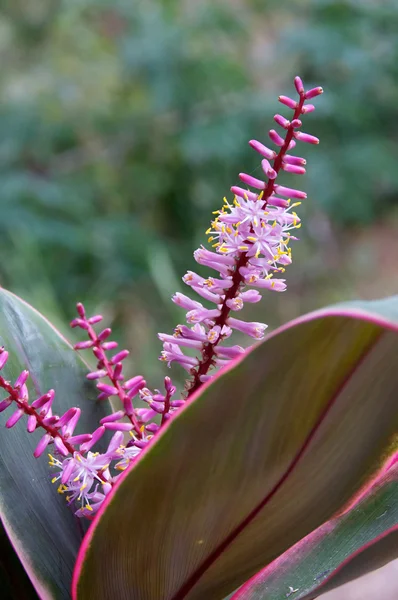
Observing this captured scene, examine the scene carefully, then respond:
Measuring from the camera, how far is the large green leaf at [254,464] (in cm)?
22

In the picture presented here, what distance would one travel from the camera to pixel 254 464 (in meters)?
0.24

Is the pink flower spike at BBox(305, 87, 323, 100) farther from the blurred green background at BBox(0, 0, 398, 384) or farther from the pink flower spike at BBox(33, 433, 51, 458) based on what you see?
the blurred green background at BBox(0, 0, 398, 384)

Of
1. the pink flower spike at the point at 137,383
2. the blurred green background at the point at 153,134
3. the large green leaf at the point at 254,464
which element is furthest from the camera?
the blurred green background at the point at 153,134

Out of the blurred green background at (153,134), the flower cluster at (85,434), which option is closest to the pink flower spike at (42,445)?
the flower cluster at (85,434)

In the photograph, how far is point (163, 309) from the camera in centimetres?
196

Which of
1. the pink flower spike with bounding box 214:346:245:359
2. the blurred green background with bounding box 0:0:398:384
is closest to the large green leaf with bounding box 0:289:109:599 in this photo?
the pink flower spike with bounding box 214:346:245:359

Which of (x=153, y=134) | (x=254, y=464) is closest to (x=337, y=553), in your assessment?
(x=254, y=464)

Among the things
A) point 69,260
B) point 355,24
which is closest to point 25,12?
point 69,260

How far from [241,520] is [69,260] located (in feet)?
5.32

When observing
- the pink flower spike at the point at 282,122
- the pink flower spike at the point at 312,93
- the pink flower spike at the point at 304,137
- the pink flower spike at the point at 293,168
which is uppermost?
the pink flower spike at the point at 312,93

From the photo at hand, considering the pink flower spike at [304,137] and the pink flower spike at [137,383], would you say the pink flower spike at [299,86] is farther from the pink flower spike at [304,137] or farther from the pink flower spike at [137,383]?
the pink flower spike at [137,383]

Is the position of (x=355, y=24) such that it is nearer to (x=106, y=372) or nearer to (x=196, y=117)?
(x=196, y=117)

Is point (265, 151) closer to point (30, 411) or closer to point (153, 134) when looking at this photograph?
point (30, 411)

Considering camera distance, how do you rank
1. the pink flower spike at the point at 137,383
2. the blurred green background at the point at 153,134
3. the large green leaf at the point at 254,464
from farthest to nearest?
the blurred green background at the point at 153,134 < the pink flower spike at the point at 137,383 < the large green leaf at the point at 254,464
